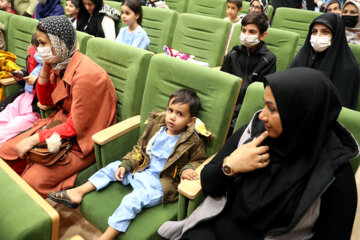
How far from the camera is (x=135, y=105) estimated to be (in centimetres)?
176

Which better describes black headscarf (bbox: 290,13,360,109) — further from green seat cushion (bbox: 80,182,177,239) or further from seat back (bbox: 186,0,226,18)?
seat back (bbox: 186,0,226,18)

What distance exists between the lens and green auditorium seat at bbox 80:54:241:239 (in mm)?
1275

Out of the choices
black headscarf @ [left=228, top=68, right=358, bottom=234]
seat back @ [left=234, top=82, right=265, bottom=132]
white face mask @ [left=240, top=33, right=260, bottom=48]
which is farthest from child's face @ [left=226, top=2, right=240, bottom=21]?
black headscarf @ [left=228, top=68, right=358, bottom=234]

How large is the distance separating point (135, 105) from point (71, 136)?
426 millimetres

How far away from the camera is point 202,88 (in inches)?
58.1

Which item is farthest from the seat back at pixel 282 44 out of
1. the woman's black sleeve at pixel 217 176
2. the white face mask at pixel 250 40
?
the woman's black sleeve at pixel 217 176

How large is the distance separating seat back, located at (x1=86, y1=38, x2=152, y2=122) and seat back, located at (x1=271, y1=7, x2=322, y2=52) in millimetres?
2051

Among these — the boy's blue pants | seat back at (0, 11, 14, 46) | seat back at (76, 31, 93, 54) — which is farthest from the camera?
seat back at (0, 11, 14, 46)

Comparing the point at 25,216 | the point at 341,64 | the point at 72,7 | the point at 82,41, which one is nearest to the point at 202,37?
the point at 82,41

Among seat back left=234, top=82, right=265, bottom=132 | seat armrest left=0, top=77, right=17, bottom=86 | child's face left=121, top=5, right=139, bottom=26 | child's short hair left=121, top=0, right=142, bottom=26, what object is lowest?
seat armrest left=0, top=77, right=17, bottom=86

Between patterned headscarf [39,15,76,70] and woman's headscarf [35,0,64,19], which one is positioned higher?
patterned headscarf [39,15,76,70]

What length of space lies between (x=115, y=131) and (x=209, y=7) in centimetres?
278

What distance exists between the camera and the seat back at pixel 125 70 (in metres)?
1.71

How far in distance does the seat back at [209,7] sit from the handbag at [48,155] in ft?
9.23
